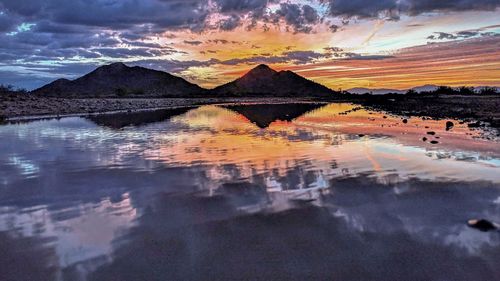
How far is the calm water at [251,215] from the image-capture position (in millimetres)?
6062

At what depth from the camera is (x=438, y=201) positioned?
9.30 meters

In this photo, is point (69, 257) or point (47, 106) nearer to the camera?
point (69, 257)

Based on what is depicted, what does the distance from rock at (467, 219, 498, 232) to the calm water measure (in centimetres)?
14

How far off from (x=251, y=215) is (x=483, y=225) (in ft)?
13.2

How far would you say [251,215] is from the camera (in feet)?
27.8

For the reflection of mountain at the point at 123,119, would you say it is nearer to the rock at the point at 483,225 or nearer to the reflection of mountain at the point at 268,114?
the reflection of mountain at the point at 268,114

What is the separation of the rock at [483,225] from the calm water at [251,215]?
0.14m

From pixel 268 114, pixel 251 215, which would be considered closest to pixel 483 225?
pixel 251 215

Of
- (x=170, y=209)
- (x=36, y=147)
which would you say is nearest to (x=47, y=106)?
(x=36, y=147)

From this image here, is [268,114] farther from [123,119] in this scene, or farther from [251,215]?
[251,215]

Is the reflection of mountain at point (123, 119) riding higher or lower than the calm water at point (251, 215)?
higher

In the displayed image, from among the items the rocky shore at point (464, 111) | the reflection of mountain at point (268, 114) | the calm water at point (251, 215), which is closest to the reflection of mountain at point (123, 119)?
the reflection of mountain at point (268, 114)

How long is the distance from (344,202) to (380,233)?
2046 mm

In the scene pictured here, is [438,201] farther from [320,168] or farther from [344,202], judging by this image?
[320,168]
